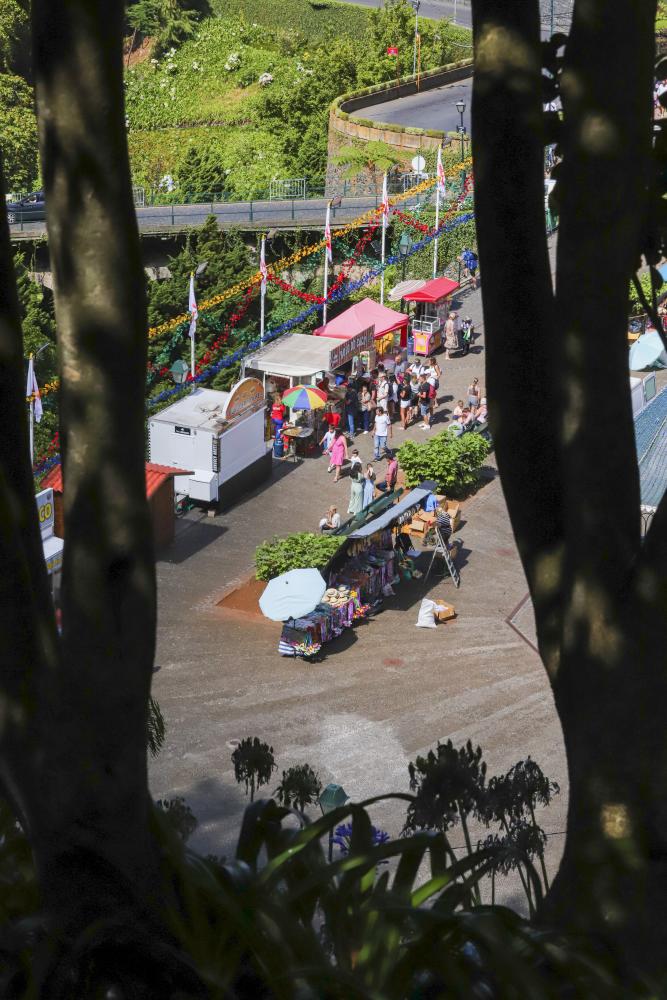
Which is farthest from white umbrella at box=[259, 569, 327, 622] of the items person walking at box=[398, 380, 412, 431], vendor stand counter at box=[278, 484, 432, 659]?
person walking at box=[398, 380, 412, 431]

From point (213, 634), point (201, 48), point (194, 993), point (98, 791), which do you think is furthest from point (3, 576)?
point (201, 48)

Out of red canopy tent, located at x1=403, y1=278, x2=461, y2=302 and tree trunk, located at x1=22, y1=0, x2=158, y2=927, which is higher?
tree trunk, located at x1=22, y1=0, x2=158, y2=927

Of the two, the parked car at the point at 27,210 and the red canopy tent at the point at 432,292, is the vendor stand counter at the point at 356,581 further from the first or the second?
the parked car at the point at 27,210

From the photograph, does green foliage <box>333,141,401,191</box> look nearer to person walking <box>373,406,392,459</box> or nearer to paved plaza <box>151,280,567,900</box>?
person walking <box>373,406,392,459</box>

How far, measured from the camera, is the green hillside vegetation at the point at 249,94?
194 ft

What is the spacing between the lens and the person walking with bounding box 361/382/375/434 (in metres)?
27.6

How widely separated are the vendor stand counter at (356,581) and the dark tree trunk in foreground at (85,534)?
1431 cm

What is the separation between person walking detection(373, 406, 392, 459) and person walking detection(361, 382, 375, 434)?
1323 mm

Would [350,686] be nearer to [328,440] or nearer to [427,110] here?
[328,440]

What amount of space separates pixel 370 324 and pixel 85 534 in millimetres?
26650

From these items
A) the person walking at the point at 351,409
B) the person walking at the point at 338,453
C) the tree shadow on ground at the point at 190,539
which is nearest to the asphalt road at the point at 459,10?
the person walking at the point at 351,409

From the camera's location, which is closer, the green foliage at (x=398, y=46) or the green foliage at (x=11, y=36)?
the green foliage at (x=398, y=46)

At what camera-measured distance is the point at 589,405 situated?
3365mm

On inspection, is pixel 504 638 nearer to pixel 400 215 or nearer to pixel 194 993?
pixel 194 993
